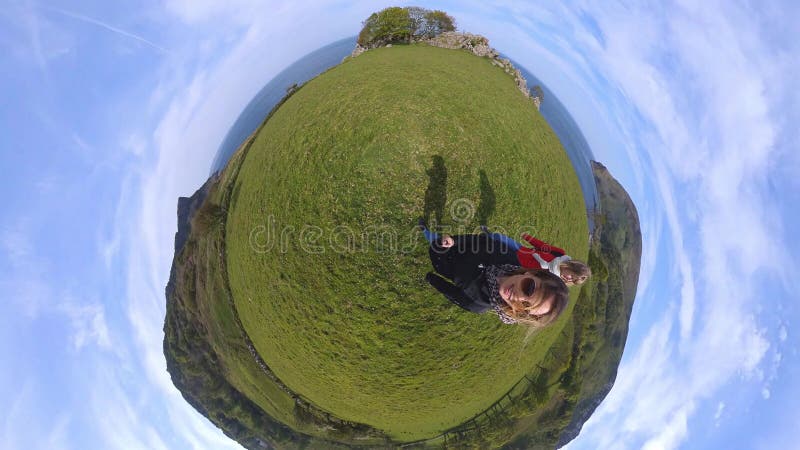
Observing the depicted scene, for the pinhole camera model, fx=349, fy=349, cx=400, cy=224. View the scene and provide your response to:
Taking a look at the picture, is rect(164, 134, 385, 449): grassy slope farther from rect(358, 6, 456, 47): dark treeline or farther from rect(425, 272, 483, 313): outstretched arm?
rect(425, 272, 483, 313): outstretched arm

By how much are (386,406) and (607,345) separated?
14017 millimetres

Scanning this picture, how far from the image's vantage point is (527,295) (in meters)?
3.98

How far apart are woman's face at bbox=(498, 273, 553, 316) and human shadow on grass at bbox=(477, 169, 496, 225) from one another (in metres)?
5.66

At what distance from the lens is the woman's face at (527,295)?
12.8 ft

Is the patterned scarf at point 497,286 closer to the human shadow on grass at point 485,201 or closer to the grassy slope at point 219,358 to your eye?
the human shadow on grass at point 485,201

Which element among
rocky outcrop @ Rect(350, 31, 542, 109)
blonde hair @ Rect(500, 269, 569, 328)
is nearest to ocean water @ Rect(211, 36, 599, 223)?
rocky outcrop @ Rect(350, 31, 542, 109)

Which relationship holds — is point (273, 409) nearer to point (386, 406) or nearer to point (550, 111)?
point (386, 406)

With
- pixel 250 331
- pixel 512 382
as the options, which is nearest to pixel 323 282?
pixel 250 331

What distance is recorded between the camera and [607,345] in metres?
19.2

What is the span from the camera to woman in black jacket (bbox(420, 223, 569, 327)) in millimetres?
3916

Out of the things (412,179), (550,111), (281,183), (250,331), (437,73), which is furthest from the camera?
(550,111)

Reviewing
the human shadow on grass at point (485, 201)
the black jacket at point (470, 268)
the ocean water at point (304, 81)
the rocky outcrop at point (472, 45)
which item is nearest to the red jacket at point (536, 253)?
the black jacket at point (470, 268)

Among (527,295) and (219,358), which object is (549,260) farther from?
(219,358)

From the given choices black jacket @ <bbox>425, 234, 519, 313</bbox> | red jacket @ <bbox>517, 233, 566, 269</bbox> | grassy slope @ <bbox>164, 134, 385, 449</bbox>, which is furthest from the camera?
grassy slope @ <bbox>164, 134, 385, 449</bbox>
